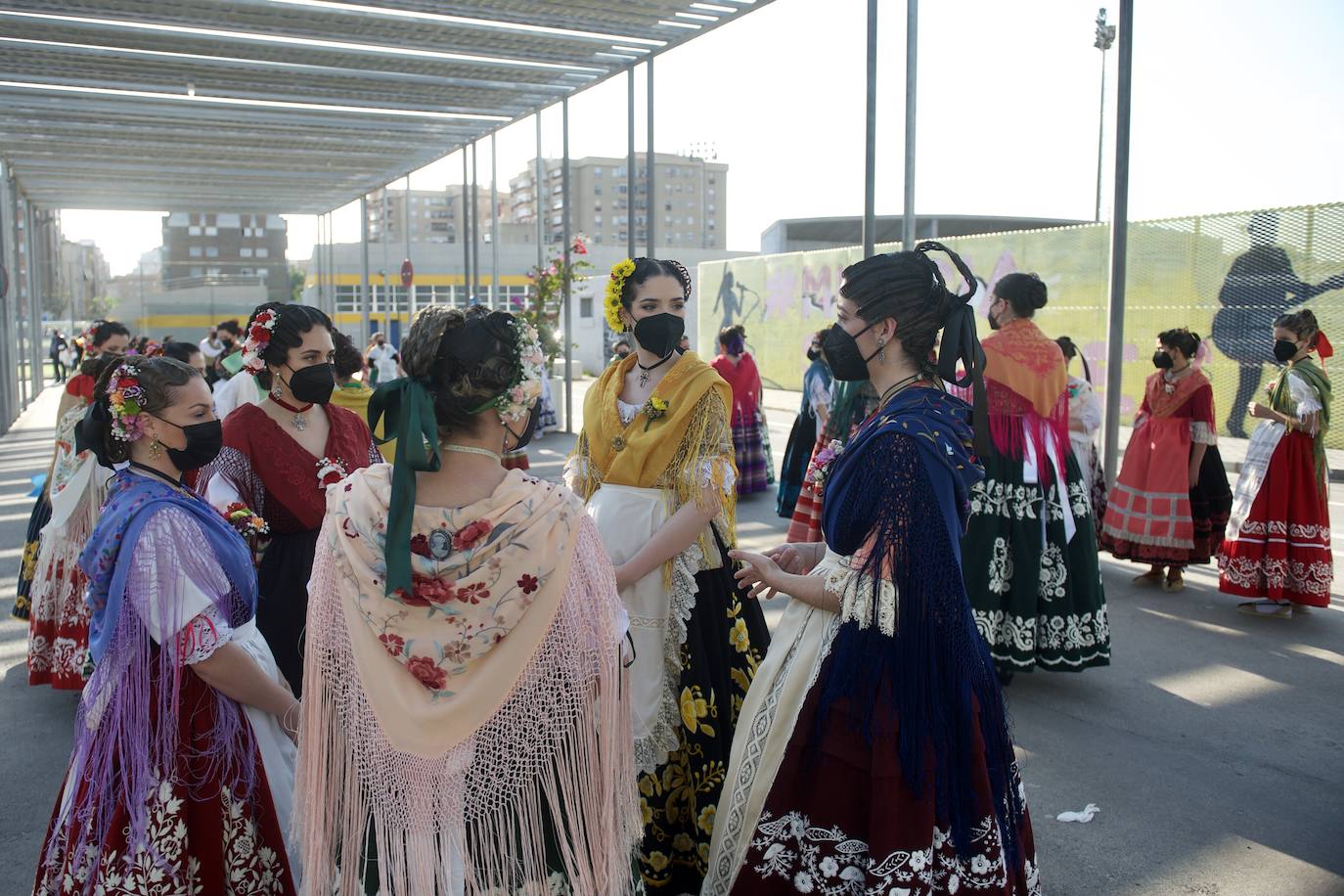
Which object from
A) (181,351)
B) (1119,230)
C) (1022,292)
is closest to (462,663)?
(1022,292)

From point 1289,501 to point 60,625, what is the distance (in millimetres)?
6615

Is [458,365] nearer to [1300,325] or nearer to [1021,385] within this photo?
[1021,385]

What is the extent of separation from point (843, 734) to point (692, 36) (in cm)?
826

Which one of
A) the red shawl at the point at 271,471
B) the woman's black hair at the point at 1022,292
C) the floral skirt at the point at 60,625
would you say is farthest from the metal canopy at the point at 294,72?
the red shawl at the point at 271,471

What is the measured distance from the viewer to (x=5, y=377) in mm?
16812

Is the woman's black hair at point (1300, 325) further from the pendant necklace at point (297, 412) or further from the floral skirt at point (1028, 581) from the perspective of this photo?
the pendant necklace at point (297, 412)

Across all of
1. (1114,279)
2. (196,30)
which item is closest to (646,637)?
(1114,279)

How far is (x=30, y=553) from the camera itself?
17.6 ft

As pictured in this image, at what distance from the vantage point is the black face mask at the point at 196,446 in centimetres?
244

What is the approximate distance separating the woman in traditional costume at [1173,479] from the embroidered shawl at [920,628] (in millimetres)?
4956

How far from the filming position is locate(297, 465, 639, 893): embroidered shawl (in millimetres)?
1895

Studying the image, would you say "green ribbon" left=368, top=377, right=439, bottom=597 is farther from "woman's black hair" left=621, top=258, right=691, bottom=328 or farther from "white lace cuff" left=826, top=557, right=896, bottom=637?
"woman's black hair" left=621, top=258, right=691, bottom=328

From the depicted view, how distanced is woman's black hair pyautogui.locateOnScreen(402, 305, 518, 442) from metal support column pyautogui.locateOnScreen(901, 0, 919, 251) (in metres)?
4.83

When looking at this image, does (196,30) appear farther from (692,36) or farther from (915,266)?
(915,266)
